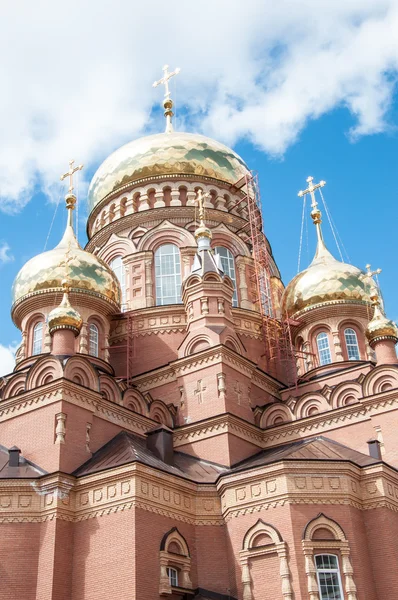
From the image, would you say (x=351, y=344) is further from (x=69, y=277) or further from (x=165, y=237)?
(x=69, y=277)

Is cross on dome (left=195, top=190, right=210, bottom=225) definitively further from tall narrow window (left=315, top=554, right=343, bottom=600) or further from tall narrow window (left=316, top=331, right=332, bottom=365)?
tall narrow window (left=315, top=554, right=343, bottom=600)

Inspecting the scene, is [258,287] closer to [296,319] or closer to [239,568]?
[296,319]

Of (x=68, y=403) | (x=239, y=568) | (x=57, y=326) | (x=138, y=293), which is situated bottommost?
(x=239, y=568)

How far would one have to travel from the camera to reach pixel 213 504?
1466 centimetres

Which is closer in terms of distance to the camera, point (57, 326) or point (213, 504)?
point (213, 504)

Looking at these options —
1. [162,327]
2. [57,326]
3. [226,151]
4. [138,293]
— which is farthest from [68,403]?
[226,151]

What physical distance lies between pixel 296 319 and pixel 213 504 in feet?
24.9

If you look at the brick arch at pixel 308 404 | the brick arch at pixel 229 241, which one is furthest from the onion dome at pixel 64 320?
the brick arch at pixel 229 241

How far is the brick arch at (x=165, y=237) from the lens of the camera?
21.9 m

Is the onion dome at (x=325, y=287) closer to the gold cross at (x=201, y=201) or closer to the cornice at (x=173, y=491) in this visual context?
the gold cross at (x=201, y=201)

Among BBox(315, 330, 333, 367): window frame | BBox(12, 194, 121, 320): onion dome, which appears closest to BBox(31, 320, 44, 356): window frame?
BBox(12, 194, 121, 320): onion dome

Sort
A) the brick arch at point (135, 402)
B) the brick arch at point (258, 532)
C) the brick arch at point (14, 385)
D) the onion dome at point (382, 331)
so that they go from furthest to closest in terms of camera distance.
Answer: the onion dome at point (382, 331) → the brick arch at point (135, 402) → the brick arch at point (14, 385) → the brick arch at point (258, 532)

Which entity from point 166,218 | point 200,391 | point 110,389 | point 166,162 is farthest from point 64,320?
point 166,162

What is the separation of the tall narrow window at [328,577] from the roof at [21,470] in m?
5.30
